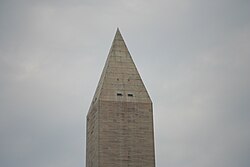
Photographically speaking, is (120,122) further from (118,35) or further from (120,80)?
(118,35)

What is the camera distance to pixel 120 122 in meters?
69.2

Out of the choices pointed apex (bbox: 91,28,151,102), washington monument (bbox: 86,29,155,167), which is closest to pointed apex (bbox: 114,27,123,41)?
pointed apex (bbox: 91,28,151,102)

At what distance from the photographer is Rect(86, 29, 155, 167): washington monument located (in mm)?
68000

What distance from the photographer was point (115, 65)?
73125mm

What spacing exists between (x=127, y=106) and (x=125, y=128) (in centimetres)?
258

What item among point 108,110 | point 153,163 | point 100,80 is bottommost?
point 153,163

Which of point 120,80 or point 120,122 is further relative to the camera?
point 120,80

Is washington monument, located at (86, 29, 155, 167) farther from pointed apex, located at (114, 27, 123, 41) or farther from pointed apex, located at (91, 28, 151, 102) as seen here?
pointed apex, located at (114, 27, 123, 41)

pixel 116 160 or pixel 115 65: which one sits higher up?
pixel 115 65

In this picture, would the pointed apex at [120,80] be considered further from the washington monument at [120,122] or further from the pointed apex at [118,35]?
the pointed apex at [118,35]

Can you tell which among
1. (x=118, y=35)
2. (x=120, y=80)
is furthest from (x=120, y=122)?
(x=118, y=35)

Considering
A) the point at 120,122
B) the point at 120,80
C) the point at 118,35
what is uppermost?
the point at 118,35

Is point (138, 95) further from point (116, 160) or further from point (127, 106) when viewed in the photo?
point (116, 160)

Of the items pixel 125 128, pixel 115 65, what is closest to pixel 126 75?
pixel 115 65
